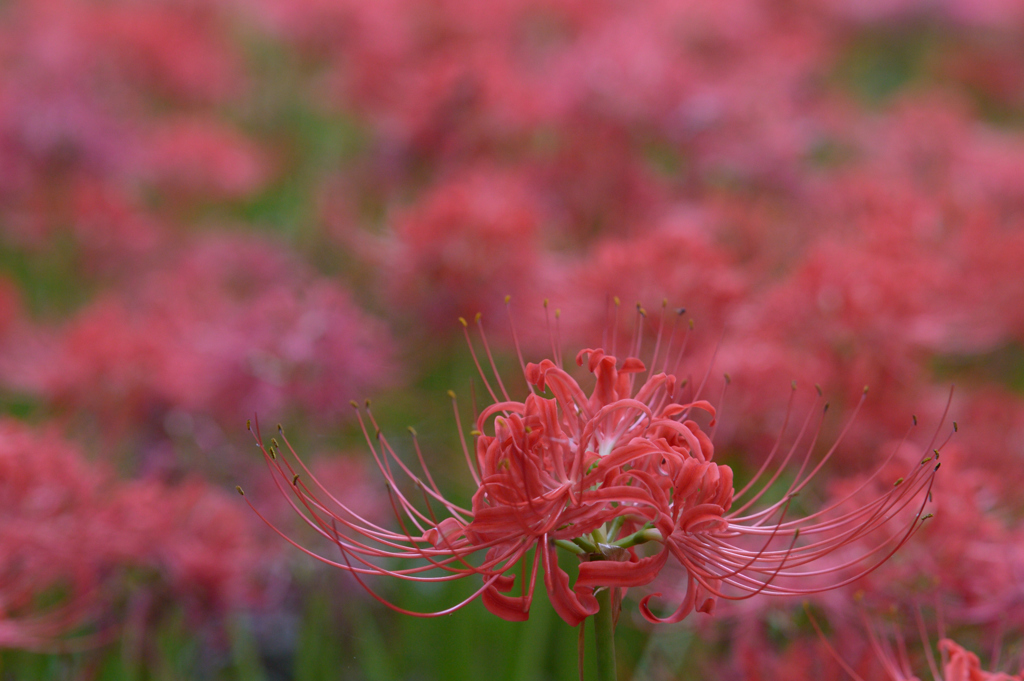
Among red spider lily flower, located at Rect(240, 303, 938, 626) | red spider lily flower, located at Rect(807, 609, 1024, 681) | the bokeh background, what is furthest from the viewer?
the bokeh background

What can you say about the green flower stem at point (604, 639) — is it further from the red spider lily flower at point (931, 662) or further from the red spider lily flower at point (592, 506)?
the red spider lily flower at point (931, 662)

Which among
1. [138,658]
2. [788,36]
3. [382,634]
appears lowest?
[382,634]

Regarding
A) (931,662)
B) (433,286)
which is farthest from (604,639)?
(433,286)

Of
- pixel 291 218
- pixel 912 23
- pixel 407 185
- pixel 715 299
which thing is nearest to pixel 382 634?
pixel 715 299

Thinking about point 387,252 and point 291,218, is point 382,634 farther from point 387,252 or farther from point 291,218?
point 291,218

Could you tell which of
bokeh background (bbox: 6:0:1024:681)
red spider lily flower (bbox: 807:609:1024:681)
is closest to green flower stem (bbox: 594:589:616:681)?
red spider lily flower (bbox: 807:609:1024:681)

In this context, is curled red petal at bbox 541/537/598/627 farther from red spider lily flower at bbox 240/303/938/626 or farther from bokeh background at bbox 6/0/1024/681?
bokeh background at bbox 6/0/1024/681
